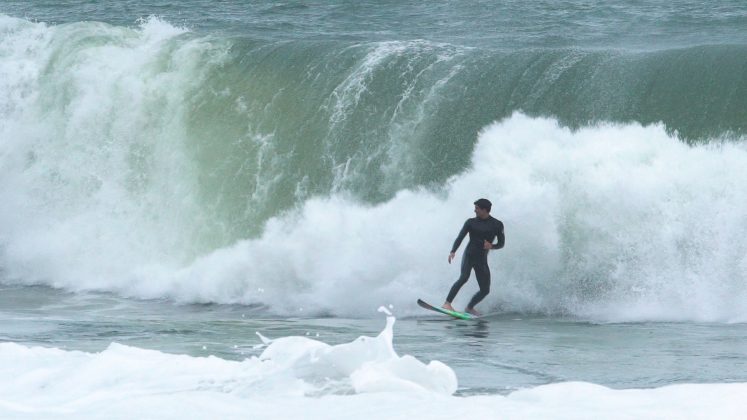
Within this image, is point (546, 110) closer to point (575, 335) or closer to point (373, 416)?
point (575, 335)

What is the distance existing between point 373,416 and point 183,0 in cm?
2343

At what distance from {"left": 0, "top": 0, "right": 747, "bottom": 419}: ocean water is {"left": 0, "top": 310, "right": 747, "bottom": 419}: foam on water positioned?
0.07 ft

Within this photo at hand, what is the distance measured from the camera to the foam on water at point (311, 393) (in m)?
6.58

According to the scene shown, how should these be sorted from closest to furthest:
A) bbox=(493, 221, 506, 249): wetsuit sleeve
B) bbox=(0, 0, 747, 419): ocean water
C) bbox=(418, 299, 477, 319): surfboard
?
bbox=(0, 0, 747, 419): ocean water < bbox=(418, 299, 477, 319): surfboard < bbox=(493, 221, 506, 249): wetsuit sleeve

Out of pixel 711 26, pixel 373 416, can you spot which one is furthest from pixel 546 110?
pixel 373 416

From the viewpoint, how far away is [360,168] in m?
16.9

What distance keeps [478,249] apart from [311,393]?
686 centimetres

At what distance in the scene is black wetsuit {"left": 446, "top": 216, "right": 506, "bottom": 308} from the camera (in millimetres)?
13594

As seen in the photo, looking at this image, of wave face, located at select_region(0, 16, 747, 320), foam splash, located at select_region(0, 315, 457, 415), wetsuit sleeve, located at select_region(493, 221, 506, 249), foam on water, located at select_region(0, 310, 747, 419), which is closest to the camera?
foam on water, located at select_region(0, 310, 747, 419)

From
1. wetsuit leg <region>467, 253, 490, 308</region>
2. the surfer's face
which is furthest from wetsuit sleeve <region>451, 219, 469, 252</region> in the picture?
wetsuit leg <region>467, 253, 490, 308</region>

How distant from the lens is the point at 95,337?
11.1 metres

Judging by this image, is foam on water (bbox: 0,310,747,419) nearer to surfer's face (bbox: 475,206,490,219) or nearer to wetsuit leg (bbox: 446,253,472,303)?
wetsuit leg (bbox: 446,253,472,303)

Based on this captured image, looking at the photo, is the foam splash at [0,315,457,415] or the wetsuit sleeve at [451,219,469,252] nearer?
the foam splash at [0,315,457,415]

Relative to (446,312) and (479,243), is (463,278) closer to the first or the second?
(479,243)
